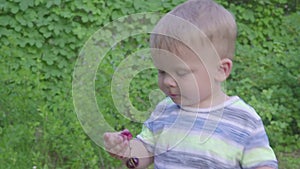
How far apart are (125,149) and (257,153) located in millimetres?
412

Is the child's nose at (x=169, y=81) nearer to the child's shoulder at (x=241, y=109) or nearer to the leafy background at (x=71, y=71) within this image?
the child's shoulder at (x=241, y=109)

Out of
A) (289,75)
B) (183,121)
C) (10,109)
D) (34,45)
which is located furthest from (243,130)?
(34,45)

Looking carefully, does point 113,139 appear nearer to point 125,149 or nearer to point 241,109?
point 125,149

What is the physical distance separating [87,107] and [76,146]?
1712 mm

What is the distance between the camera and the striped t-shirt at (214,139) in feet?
5.84

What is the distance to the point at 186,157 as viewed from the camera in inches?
71.8

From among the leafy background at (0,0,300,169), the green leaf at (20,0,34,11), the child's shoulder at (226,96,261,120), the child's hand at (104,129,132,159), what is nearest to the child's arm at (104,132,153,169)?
the child's hand at (104,129,132,159)

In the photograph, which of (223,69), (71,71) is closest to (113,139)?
(223,69)

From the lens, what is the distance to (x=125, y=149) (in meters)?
1.84

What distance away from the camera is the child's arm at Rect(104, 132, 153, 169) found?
1.80m

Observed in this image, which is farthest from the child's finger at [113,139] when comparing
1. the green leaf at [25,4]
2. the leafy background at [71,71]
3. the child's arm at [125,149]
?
the green leaf at [25,4]

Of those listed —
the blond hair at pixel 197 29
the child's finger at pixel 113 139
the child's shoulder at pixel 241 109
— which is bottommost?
the child's finger at pixel 113 139

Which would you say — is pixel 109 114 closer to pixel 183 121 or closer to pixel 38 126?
pixel 38 126

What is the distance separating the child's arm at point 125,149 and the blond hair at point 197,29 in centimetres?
31
